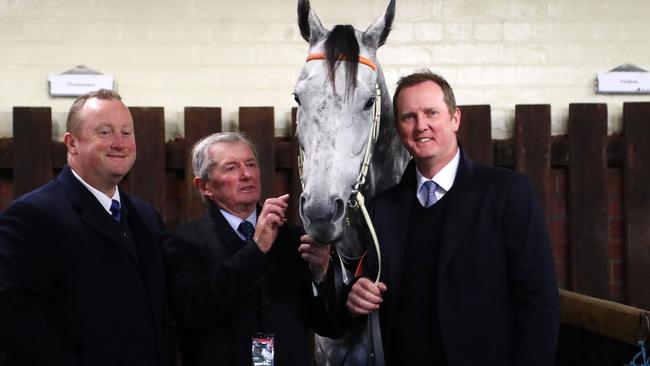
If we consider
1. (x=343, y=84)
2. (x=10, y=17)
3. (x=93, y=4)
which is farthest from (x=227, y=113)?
(x=343, y=84)

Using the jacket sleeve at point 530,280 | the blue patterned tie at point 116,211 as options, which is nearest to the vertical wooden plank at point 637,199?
the jacket sleeve at point 530,280

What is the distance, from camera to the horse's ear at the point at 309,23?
2.23 meters

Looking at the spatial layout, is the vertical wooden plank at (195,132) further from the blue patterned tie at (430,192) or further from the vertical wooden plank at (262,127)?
the blue patterned tie at (430,192)


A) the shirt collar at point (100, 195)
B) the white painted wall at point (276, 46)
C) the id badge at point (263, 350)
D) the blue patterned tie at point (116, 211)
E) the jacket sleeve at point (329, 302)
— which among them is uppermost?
the white painted wall at point (276, 46)

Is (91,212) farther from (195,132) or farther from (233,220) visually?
(195,132)

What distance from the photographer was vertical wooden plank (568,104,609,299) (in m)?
3.71

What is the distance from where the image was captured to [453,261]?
1.74m

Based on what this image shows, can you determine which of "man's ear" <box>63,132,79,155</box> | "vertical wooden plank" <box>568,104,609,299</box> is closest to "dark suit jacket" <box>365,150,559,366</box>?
"man's ear" <box>63,132,79,155</box>

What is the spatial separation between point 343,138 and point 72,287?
779 millimetres

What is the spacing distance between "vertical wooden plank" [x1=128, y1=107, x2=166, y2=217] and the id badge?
176 cm

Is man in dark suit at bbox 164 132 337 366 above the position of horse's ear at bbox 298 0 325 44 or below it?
below

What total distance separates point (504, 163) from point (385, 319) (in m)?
2.05

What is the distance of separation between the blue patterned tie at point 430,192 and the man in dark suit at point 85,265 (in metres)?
0.77

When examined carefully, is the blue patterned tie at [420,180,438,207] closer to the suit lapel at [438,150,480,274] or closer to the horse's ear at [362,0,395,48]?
the suit lapel at [438,150,480,274]
